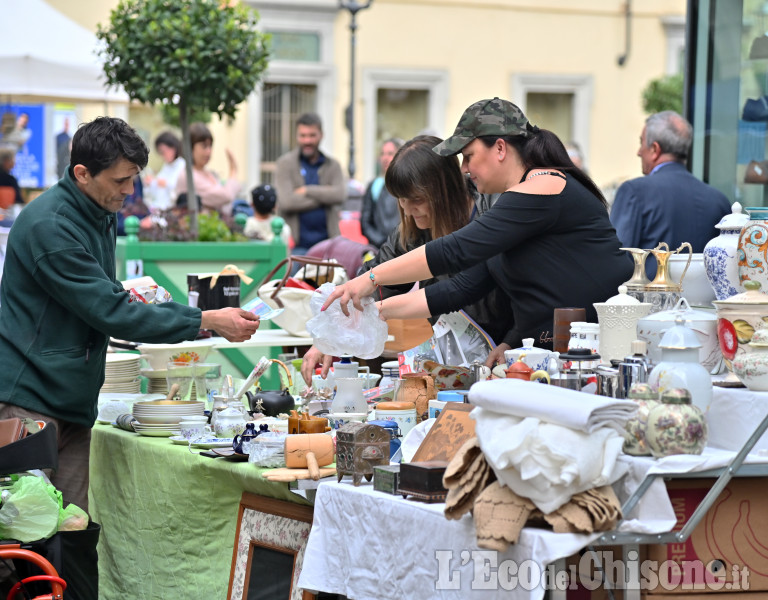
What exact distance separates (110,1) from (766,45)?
35.8 feet

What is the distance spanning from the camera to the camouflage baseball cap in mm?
3203

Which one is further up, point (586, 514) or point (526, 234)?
point (526, 234)

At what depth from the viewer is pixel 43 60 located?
364 inches

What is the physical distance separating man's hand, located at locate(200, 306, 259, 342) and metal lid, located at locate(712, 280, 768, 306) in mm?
1522

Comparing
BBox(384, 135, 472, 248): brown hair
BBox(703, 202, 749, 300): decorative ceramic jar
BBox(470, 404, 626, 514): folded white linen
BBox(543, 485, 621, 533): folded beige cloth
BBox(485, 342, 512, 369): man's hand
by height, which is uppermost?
BBox(384, 135, 472, 248): brown hair

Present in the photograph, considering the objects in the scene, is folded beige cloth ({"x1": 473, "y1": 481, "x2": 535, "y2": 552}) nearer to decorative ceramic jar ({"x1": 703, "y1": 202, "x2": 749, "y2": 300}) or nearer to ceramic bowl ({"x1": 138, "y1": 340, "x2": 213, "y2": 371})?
decorative ceramic jar ({"x1": 703, "y1": 202, "x2": 749, "y2": 300})

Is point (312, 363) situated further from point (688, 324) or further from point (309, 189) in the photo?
point (309, 189)

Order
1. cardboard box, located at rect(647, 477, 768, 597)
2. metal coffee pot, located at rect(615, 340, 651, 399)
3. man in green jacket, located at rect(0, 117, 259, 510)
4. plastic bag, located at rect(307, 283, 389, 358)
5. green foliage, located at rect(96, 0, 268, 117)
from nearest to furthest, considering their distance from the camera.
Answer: cardboard box, located at rect(647, 477, 768, 597) < metal coffee pot, located at rect(615, 340, 651, 399) < man in green jacket, located at rect(0, 117, 259, 510) < plastic bag, located at rect(307, 283, 389, 358) < green foliage, located at rect(96, 0, 268, 117)

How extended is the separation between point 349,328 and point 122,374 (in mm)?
1340

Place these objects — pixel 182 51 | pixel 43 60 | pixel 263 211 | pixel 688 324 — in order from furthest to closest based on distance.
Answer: pixel 43 60
pixel 263 211
pixel 182 51
pixel 688 324

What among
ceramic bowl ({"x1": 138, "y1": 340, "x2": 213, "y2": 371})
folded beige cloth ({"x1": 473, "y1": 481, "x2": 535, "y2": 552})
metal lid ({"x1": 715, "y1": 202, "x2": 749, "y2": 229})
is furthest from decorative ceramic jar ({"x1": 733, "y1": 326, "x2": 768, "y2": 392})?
ceramic bowl ({"x1": 138, "y1": 340, "x2": 213, "y2": 371})

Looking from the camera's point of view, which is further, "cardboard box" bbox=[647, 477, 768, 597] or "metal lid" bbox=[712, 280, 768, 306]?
"metal lid" bbox=[712, 280, 768, 306]

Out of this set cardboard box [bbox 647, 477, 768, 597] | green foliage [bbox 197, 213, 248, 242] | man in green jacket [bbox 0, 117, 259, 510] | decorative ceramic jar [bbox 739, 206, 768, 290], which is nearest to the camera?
cardboard box [bbox 647, 477, 768, 597]

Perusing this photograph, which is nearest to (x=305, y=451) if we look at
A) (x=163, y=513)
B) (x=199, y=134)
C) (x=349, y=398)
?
(x=349, y=398)
